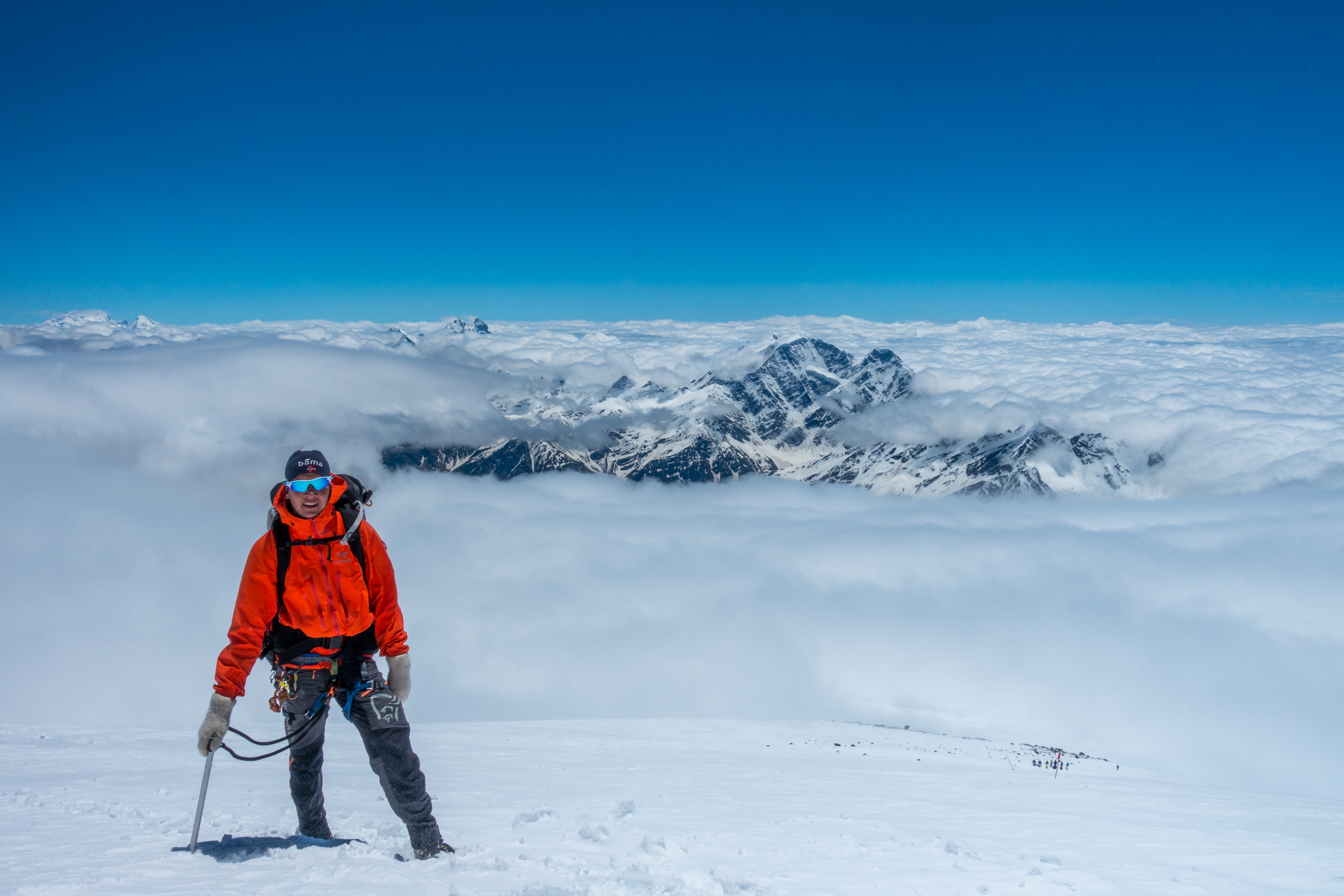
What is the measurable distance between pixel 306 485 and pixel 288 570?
3.24ft

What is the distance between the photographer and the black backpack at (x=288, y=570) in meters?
6.57

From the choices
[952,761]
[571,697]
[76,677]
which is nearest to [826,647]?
[571,697]

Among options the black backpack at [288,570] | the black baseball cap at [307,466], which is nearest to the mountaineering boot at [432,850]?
the black backpack at [288,570]

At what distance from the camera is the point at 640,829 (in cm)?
962

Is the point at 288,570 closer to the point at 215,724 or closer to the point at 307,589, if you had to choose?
the point at 307,589

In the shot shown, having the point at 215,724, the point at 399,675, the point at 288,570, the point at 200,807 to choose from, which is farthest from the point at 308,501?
the point at 200,807

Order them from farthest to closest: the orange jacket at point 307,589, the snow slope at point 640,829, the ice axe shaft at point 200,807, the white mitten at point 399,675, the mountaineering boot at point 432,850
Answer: the white mitten at point 399,675 < the mountaineering boot at point 432,850 < the orange jacket at point 307,589 < the ice axe shaft at point 200,807 < the snow slope at point 640,829

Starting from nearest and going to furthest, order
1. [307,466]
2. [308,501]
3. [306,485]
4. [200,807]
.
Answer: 1. [306,485]
2. [308,501]
3. [307,466]
4. [200,807]

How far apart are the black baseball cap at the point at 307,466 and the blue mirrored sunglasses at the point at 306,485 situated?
2.7 inches

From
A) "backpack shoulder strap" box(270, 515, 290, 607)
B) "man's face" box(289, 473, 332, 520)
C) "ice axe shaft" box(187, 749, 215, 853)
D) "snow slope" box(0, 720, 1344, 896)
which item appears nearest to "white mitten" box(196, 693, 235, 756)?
"ice axe shaft" box(187, 749, 215, 853)

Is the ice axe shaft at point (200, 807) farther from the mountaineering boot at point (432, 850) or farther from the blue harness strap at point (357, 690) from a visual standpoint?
the mountaineering boot at point (432, 850)

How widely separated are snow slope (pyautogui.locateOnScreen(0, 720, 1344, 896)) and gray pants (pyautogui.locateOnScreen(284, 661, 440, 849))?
49 centimetres

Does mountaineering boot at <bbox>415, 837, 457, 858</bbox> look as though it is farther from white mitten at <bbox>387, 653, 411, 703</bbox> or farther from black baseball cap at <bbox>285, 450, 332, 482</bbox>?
black baseball cap at <bbox>285, 450, 332, 482</bbox>

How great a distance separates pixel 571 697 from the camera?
408ft
